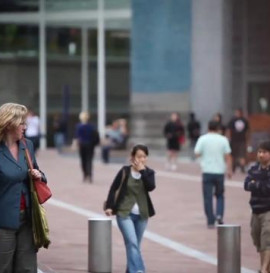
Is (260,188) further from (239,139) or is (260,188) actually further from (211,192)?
(239,139)

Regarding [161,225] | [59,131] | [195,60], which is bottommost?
[161,225]

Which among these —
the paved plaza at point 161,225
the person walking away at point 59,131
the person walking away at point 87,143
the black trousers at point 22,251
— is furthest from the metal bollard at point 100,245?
the person walking away at point 59,131

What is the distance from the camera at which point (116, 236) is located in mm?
16781

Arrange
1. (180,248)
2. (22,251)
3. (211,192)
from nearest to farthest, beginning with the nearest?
(22,251) → (180,248) → (211,192)

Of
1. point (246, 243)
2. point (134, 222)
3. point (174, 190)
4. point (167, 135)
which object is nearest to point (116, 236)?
point (246, 243)

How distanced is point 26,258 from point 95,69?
4135 centimetres

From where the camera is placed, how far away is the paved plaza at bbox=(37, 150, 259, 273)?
45.6ft

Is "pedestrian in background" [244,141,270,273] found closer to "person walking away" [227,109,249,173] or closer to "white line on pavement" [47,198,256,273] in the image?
"white line on pavement" [47,198,256,273]

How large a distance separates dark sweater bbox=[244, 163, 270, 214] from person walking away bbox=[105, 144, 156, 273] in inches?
42.0

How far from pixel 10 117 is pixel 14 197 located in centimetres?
58

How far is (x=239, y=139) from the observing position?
30.6m

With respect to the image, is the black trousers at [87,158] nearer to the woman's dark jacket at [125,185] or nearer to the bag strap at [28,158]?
the woman's dark jacket at [125,185]

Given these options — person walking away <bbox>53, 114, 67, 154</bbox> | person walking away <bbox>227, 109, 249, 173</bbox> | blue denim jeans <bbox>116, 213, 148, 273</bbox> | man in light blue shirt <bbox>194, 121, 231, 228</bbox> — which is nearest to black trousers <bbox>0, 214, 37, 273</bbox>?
blue denim jeans <bbox>116, 213, 148, 273</bbox>

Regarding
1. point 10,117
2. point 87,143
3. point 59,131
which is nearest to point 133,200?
point 10,117
